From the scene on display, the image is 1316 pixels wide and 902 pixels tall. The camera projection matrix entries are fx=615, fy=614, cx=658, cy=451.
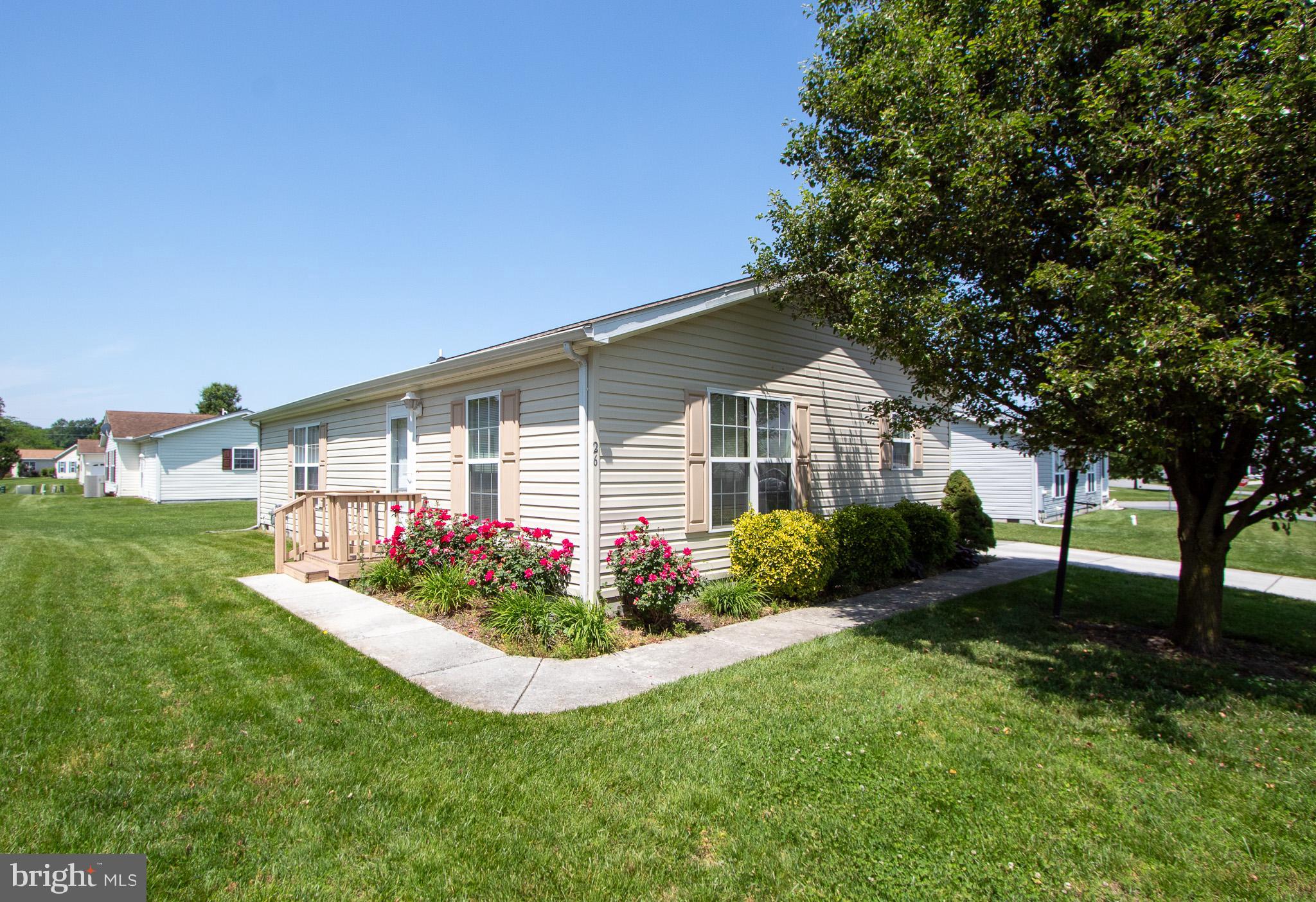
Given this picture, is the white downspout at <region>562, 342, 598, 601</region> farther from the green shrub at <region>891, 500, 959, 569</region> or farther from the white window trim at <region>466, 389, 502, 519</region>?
the green shrub at <region>891, 500, 959, 569</region>

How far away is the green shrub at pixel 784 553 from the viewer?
7.27 m

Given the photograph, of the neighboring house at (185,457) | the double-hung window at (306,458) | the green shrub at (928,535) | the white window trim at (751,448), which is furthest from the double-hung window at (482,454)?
the neighboring house at (185,457)

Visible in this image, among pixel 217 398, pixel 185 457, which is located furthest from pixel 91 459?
pixel 217 398

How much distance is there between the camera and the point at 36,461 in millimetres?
65312

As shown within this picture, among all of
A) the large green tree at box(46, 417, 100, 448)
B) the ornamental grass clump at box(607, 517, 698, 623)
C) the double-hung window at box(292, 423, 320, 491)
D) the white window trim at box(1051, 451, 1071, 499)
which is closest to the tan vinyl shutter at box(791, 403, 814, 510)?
the ornamental grass clump at box(607, 517, 698, 623)

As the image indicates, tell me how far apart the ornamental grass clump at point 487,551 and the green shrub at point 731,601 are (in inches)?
65.7

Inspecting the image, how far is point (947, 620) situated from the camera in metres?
6.79

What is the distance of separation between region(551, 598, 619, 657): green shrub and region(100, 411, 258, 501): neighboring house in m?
26.7

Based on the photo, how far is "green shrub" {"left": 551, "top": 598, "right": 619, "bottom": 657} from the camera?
5.62 m

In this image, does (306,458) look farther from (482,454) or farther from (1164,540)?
(1164,540)

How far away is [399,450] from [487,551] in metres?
4.40

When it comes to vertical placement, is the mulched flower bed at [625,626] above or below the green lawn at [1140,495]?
above

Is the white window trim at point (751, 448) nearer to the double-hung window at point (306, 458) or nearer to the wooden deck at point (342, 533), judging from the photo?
the wooden deck at point (342, 533)

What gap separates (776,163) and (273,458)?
13889mm
